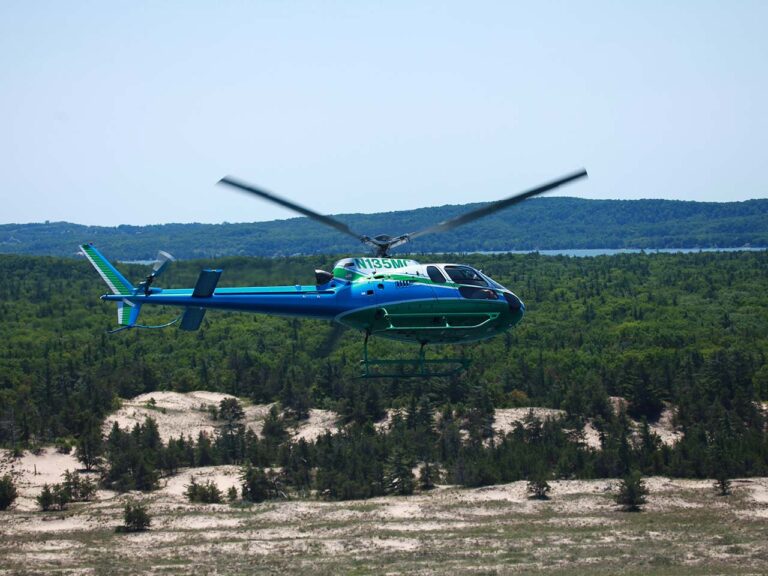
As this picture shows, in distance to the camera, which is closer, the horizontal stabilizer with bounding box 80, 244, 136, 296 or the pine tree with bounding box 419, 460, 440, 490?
the horizontal stabilizer with bounding box 80, 244, 136, 296

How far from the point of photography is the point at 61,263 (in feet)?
578

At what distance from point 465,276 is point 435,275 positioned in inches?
41.9

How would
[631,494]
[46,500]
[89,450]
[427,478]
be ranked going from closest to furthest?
[631,494], [46,500], [427,478], [89,450]

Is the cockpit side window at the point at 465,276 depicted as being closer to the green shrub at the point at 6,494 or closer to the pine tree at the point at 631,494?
the pine tree at the point at 631,494

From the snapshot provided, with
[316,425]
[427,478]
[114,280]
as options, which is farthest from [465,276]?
[316,425]

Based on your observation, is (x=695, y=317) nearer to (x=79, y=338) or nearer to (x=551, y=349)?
(x=551, y=349)

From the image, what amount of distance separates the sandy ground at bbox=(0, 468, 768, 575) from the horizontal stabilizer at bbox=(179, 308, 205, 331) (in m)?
16.0

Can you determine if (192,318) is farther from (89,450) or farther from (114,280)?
(89,450)

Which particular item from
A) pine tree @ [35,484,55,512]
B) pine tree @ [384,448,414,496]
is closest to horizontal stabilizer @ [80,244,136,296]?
pine tree @ [35,484,55,512]

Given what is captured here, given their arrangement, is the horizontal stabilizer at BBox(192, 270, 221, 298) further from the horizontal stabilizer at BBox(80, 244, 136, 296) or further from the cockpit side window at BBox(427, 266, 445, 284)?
the cockpit side window at BBox(427, 266, 445, 284)

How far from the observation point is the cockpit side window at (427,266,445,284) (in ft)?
122

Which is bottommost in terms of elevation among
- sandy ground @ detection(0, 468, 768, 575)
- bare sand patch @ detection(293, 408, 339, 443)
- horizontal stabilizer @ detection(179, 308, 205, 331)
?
sandy ground @ detection(0, 468, 768, 575)

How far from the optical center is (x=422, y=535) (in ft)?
186

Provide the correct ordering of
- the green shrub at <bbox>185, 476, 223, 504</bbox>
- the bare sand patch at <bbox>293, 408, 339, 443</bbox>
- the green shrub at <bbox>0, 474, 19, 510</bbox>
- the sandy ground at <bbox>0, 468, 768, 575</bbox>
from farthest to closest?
the bare sand patch at <bbox>293, 408, 339, 443</bbox>, the green shrub at <bbox>185, 476, 223, 504</bbox>, the green shrub at <bbox>0, 474, 19, 510</bbox>, the sandy ground at <bbox>0, 468, 768, 575</bbox>
